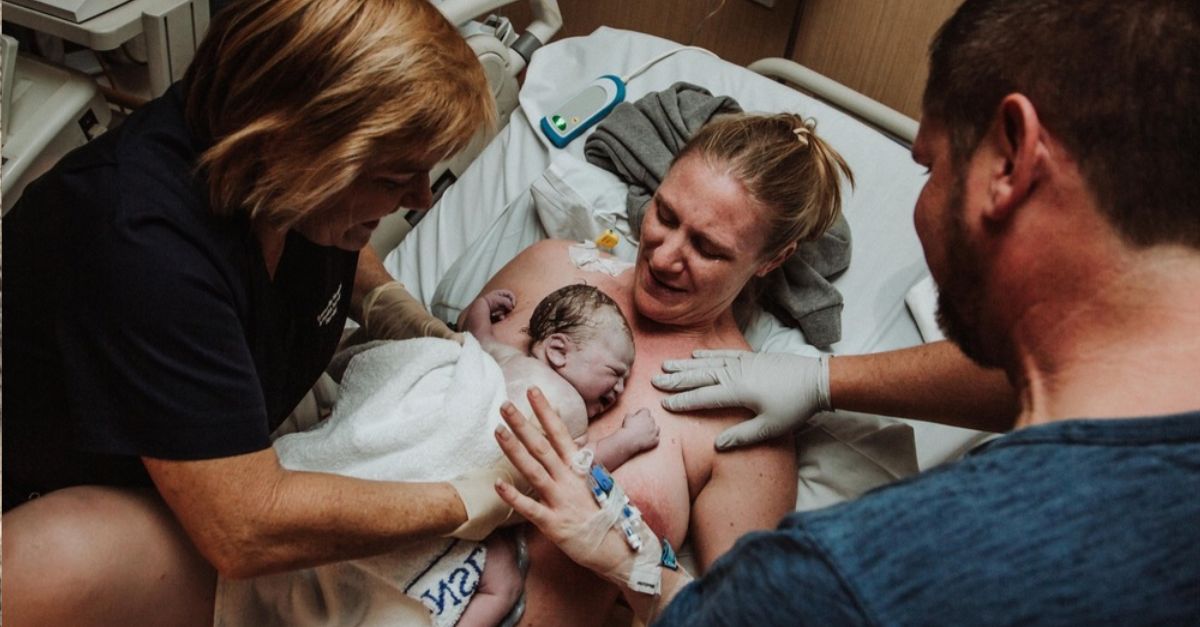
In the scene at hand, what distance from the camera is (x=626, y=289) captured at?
1979mm

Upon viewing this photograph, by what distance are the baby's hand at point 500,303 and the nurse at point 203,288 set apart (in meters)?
0.56

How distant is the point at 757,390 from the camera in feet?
5.71

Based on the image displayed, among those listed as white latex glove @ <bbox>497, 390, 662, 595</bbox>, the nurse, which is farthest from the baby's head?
the nurse

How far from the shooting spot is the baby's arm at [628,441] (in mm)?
1631

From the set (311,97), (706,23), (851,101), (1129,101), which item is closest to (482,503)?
(311,97)

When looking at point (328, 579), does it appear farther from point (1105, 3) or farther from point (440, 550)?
point (1105, 3)

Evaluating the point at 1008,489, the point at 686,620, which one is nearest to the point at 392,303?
the point at 686,620

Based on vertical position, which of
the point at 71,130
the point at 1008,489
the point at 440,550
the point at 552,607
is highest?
the point at 1008,489

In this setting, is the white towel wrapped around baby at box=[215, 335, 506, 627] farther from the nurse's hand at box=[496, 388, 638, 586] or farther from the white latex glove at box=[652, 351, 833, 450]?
the white latex glove at box=[652, 351, 833, 450]

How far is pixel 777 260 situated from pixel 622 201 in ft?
1.45

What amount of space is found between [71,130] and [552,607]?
4.27 ft

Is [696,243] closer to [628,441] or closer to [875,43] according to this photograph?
[628,441]

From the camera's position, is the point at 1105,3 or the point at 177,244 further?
the point at 177,244

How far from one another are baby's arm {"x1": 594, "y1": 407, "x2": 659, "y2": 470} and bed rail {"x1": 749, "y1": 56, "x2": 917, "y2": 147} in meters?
1.12
